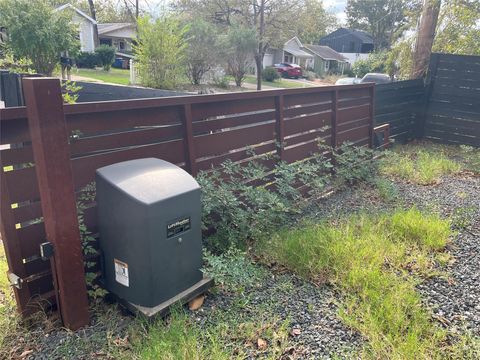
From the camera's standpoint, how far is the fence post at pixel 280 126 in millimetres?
3775

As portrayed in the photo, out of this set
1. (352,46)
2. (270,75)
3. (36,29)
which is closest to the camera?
(36,29)

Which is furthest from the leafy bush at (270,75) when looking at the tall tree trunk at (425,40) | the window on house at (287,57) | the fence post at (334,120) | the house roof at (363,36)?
the fence post at (334,120)

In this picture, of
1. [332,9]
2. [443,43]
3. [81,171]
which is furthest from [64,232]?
[332,9]

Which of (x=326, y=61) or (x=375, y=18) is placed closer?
(x=326, y=61)

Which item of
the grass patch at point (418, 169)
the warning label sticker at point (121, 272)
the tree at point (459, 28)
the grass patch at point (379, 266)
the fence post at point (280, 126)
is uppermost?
the tree at point (459, 28)

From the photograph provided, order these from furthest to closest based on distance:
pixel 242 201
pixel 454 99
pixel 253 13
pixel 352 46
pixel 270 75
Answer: pixel 352 46
pixel 270 75
pixel 253 13
pixel 454 99
pixel 242 201

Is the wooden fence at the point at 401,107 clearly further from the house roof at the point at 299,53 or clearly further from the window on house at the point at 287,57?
the window on house at the point at 287,57

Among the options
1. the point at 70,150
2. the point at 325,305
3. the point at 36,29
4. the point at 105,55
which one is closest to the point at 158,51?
the point at 36,29

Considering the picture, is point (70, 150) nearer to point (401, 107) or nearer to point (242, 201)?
point (242, 201)

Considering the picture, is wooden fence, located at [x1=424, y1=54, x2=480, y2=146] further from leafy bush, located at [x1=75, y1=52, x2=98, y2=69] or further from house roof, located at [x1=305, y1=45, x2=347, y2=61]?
house roof, located at [x1=305, y1=45, x2=347, y2=61]

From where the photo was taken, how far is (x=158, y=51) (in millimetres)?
15078

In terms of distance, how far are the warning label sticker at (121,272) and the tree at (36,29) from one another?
12.2m

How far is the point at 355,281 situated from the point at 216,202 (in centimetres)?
110

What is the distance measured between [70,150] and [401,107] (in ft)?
21.0
